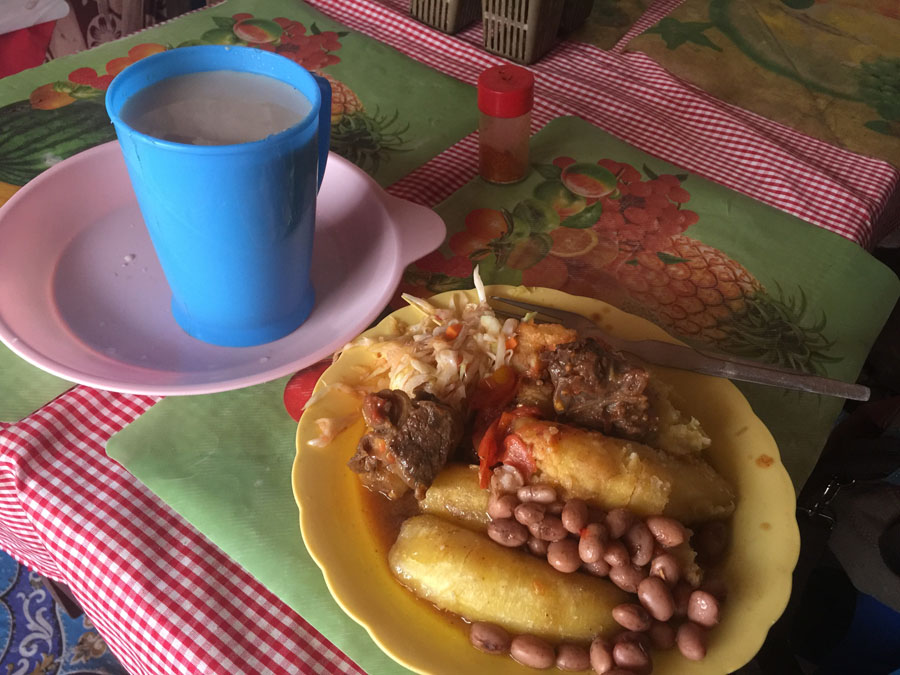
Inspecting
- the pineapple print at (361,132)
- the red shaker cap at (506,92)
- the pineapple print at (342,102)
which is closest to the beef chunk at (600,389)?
the red shaker cap at (506,92)

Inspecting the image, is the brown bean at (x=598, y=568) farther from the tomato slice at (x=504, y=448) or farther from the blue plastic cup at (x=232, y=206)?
the blue plastic cup at (x=232, y=206)

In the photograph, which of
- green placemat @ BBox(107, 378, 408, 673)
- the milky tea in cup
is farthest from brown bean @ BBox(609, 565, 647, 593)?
the milky tea in cup

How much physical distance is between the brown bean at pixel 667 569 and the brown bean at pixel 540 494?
112 millimetres

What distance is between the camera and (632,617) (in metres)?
0.67

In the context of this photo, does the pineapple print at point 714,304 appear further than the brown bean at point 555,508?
Yes

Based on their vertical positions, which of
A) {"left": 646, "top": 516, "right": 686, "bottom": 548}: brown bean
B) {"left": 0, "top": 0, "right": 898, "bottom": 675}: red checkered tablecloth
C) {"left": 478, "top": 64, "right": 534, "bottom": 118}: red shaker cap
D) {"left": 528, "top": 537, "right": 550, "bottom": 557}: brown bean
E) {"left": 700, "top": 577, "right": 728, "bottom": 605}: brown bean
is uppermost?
{"left": 478, "top": 64, "right": 534, "bottom": 118}: red shaker cap

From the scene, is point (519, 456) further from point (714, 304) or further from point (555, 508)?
point (714, 304)

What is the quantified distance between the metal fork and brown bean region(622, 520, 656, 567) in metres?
0.24

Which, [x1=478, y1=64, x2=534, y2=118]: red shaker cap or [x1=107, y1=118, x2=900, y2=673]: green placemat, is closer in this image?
[x1=107, y1=118, x2=900, y2=673]: green placemat

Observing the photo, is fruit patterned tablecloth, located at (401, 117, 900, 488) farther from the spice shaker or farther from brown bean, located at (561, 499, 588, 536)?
brown bean, located at (561, 499, 588, 536)

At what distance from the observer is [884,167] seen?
4.59ft

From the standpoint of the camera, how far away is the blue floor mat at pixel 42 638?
5.49ft

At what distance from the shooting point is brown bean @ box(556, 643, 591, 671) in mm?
646

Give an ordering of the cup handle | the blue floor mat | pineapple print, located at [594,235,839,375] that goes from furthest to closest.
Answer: the blue floor mat → pineapple print, located at [594,235,839,375] → the cup handle
